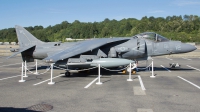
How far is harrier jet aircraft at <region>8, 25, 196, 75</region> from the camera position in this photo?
13547 millimetres

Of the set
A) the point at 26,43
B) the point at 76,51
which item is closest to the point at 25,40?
the point at 26,43

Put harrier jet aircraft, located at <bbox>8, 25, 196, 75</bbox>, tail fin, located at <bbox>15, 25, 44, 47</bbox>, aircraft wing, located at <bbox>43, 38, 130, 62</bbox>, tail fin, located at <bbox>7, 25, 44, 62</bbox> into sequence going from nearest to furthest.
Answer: aircraft wing, located at <bbox>43, 38, 130, 62</bbox> → harrier jet aircraft, located at <bbox>8, 25, 196, 75</bbox> → tail fin, located at <bbox>7, 25, 44, 62</bbox> → tail fin, located at <bbox>15, 25, 44, 47</bbox>

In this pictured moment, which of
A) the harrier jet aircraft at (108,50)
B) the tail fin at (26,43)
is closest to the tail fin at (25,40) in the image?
the tail fin at (26,43)

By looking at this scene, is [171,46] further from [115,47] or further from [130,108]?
[130,108]

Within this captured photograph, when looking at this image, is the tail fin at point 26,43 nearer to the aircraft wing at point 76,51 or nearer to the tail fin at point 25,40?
the tail fin at point 25,40

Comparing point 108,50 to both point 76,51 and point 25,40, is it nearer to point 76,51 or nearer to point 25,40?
point 76,51

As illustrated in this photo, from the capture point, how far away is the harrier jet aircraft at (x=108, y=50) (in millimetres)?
13547

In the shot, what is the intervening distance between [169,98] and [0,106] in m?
6.02

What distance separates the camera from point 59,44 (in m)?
16.6

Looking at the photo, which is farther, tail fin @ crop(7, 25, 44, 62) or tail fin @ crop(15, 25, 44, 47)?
tail fin @ crop(15, 25, 44, 47)

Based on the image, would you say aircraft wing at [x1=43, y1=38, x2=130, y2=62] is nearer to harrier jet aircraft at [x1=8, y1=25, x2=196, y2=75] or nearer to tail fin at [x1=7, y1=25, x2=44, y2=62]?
harrier jet aircraft at [x1=8, y1=25, x2=196, y2=75]

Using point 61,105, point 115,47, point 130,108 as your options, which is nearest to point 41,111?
point 61,105

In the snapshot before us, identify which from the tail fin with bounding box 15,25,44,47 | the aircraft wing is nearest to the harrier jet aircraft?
the aircraft wing

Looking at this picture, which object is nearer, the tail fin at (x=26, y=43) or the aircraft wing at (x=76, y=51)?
the aircraft wing at (x=76, y=51)
